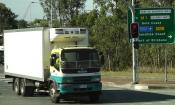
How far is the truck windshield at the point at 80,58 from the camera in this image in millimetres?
23344

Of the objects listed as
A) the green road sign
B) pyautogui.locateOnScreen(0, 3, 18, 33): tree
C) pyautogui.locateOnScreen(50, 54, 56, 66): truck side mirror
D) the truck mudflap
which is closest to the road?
the truck mudflap

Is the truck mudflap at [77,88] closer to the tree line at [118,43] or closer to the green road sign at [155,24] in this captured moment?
the green road sign at [155,24]

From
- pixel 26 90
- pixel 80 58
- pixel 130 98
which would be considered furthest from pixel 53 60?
pixel 130 98

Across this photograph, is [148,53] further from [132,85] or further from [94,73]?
[94,73]

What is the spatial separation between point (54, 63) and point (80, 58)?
1171 mm

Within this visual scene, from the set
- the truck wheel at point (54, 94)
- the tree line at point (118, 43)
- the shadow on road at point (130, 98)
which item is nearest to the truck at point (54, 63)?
the truck wheel at point (54, 94)

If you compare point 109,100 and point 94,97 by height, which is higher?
point 94,97

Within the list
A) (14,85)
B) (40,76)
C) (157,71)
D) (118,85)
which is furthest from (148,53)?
(40,76)

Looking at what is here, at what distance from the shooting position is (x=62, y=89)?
23.2 metres

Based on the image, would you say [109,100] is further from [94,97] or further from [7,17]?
Answer: [7,17]

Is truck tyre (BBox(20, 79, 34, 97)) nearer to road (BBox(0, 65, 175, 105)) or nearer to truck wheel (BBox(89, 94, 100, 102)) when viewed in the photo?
road (BBox(0, 65, 175, 105))

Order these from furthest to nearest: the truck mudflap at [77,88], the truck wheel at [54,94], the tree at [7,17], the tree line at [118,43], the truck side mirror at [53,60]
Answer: the tree at [7,17] < the tree line at [118,43] < the truck side mirror at [53,60] < the truck wheel at [54,94] < the truck mudflap at [77,88]

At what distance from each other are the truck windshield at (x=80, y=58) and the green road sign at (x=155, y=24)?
13095 mm

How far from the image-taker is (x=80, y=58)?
23562 millimetres
